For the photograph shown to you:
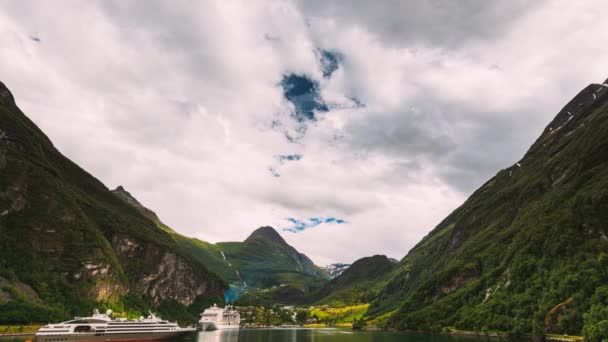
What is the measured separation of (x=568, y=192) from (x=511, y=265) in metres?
42.6

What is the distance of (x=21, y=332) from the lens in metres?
137

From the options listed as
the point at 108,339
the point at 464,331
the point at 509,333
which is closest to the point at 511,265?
the point at 464,331

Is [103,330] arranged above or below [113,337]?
above

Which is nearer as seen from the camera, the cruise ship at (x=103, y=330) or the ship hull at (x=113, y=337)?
the ship hull at (x=113, y=337)

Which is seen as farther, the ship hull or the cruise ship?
the cruise ship

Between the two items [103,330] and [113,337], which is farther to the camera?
[113,337]

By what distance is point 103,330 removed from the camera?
408 ft

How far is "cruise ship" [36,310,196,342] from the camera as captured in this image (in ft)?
374

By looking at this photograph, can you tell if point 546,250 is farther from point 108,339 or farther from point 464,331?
point 108,339

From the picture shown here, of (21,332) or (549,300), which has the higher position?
(549,300)

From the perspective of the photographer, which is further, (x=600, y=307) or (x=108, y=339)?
(x=108, y=339)

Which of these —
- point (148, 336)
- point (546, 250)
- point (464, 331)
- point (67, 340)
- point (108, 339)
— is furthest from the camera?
point (464, 331)

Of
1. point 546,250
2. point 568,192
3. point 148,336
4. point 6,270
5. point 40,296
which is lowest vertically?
point 148,336

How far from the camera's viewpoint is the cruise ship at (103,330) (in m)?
114
